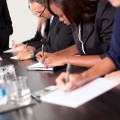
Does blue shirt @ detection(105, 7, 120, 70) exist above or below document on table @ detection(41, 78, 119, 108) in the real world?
above

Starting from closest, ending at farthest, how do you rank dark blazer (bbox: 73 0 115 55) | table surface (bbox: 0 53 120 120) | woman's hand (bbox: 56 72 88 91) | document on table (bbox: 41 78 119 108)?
table surface (bbox: 0 53 120 120) → document on table (bbox: 41 78 119 108) → woman's hand (bbox: 56 72 88 91) → dark blazer (bbox: 73 0 115 55)

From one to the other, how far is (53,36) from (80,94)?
1.49 meters

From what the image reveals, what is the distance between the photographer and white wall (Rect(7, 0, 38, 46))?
488 centimetres

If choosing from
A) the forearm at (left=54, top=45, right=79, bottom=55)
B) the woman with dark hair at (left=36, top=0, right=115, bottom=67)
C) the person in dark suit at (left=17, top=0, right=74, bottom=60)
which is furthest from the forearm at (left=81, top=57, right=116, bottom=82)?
the person in dark suit at (left=17, top=0, right=74, bottom=60)

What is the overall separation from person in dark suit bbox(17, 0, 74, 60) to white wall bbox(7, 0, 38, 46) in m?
2.11

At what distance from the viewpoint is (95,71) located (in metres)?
1.55

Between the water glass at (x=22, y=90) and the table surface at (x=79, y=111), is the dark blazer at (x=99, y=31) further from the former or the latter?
the water glass at (x=22, y=90)

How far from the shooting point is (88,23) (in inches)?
80.0

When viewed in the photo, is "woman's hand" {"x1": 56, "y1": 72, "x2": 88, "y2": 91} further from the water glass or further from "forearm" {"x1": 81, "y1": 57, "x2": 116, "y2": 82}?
the water glass

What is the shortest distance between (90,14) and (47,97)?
84 cm

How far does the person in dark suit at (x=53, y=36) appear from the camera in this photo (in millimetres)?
2327

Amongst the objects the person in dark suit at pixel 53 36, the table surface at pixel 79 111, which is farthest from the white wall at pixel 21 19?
the table surface at pixel 79 111

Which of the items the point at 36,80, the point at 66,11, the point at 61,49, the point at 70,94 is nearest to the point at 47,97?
the point at 70,94

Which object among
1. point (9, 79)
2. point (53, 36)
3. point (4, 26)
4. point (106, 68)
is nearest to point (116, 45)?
point (106, 68)
